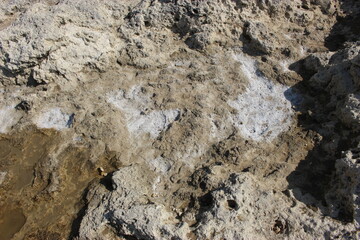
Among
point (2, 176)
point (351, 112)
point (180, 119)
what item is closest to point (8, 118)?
point (2, 176)

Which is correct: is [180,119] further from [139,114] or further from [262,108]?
[262,108]

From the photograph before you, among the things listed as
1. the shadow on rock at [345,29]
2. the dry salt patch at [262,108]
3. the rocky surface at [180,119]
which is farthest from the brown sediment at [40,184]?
the shadow on rock at [345,29]

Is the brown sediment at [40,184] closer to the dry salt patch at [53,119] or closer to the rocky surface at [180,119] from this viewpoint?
the rocky surface at [180,119]

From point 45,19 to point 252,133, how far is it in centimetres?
460

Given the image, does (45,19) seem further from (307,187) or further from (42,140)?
(307,187)

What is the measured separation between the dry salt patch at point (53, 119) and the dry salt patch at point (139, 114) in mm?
846

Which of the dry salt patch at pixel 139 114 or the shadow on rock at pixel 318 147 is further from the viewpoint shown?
the dry salt patch at pixel 139 114

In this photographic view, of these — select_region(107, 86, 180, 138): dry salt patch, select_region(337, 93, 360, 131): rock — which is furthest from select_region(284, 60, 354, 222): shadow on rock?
select_region(107, 86, 180, 138): dry salt patch

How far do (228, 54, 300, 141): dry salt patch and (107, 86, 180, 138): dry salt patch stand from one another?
114 centimetres

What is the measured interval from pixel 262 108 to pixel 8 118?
4.65 m

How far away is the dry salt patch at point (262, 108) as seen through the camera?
506cm

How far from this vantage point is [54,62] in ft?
19.8

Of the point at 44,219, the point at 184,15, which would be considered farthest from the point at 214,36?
the point at 44,219

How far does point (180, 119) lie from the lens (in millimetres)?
5246
